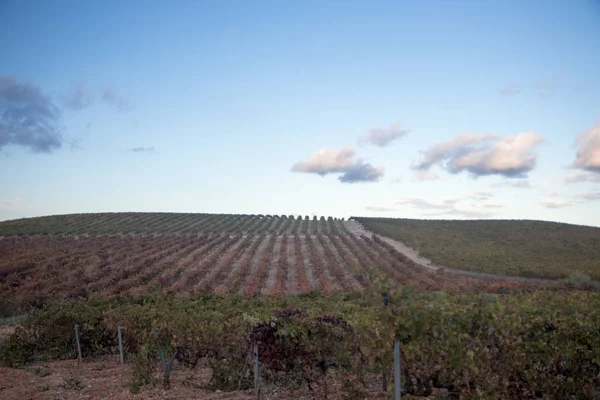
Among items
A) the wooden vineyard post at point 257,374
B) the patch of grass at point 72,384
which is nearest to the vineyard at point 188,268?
the patch of grass at point 72,384

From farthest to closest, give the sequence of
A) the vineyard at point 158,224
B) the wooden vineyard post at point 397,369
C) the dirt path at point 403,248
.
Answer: the vineyard at point 158,224 < the dirt path at point 403,248 < the wooden vineyard post at point 397,369

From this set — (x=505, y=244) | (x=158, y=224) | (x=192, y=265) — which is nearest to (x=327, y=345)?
(x=192, y=265)

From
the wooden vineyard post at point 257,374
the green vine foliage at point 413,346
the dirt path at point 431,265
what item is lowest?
the dirt path at point 431,265

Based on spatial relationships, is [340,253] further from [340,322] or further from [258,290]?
[340,322]

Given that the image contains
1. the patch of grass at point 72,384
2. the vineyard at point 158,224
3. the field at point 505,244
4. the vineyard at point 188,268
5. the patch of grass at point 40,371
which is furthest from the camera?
the vineyard at point 158,224

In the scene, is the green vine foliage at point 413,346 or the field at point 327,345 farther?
the field at point 327,345

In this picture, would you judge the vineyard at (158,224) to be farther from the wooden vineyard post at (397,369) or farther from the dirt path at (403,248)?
the wooden vineyard post at (397,369)

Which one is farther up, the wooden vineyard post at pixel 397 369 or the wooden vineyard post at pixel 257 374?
the wooden vineyard post at pixel 397 369

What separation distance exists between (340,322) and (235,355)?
229 centimetres

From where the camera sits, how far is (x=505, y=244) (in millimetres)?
59688

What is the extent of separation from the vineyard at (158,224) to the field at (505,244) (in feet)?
41.9

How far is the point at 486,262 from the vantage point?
136 ft

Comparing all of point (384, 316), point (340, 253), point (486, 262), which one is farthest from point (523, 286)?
point (384, 316)

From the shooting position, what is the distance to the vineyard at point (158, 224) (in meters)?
59.7
